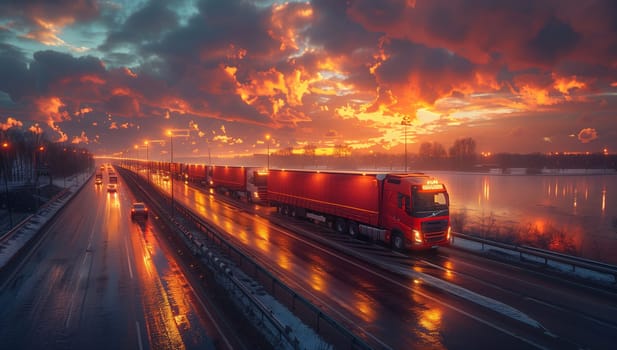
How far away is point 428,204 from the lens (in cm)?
2000

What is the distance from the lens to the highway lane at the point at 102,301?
10359mm

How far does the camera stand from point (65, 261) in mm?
18812

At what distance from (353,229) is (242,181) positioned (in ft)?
84.5

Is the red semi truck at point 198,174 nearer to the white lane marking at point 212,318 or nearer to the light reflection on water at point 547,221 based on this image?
the light reflection on water at point 547,221

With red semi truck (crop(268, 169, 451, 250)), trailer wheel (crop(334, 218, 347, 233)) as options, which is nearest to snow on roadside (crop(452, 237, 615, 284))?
red semi truck (crop(268, 169, 451, 250))

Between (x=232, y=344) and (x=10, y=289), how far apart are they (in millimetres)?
11753

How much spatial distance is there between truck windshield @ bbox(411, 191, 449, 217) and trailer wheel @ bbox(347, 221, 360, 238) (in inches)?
216

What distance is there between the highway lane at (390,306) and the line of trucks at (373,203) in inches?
79.4

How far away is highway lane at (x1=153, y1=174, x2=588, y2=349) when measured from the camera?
10258mm

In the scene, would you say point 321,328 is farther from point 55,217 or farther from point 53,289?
point 55,217

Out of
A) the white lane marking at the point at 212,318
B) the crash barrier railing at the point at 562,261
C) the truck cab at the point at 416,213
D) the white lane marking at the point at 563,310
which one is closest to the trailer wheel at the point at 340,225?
the truck cab at the point at 416,213

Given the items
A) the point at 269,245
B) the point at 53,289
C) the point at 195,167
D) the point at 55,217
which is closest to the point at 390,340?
the point at 269,245

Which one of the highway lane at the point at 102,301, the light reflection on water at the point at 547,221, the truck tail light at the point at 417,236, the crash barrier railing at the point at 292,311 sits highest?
the truck tail light at the point at 417,236

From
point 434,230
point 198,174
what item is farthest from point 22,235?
point 198,174
